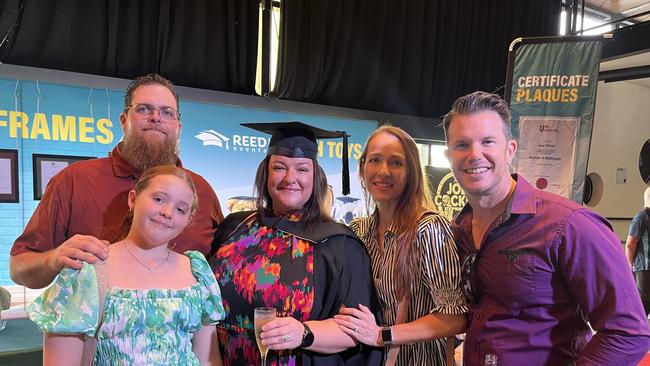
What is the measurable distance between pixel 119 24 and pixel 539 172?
155 inches

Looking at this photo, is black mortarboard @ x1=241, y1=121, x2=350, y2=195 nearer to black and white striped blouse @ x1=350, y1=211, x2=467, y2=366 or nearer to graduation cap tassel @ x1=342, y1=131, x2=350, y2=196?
graduation cap tassel @ x1=342, y1=131, x2=350, y2=196

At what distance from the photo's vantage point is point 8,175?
3828 millimetres

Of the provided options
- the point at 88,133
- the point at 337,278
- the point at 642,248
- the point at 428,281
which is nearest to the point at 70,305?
the point at 337,278

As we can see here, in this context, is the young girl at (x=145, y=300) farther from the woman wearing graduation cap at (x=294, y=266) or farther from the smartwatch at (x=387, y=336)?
the smartwatch at (x=387, y=336)

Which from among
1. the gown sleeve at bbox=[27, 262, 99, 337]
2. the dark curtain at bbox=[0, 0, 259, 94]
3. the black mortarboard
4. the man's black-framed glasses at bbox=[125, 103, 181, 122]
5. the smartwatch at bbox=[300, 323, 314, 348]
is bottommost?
the smartwatch at bbox=[300, 323, 314, 348]

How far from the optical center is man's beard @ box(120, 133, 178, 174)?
6.40 feet

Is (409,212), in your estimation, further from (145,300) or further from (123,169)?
(123,169)

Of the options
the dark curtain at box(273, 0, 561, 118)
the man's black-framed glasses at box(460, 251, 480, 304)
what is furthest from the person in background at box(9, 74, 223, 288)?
the dark curtain at box(273, 0, 561, 118)

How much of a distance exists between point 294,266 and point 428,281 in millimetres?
527

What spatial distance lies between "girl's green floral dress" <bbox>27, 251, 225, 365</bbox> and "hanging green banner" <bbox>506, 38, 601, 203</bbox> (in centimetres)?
306

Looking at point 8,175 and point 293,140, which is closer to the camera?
point 293,140

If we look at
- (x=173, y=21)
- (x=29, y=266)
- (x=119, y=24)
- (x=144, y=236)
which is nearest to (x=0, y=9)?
(x=119, y=24)

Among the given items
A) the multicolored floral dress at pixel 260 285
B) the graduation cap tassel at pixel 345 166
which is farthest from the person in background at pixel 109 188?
the graduation cap tassel at pixel 345 166

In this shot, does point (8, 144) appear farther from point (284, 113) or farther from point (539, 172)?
point (539, 172)
